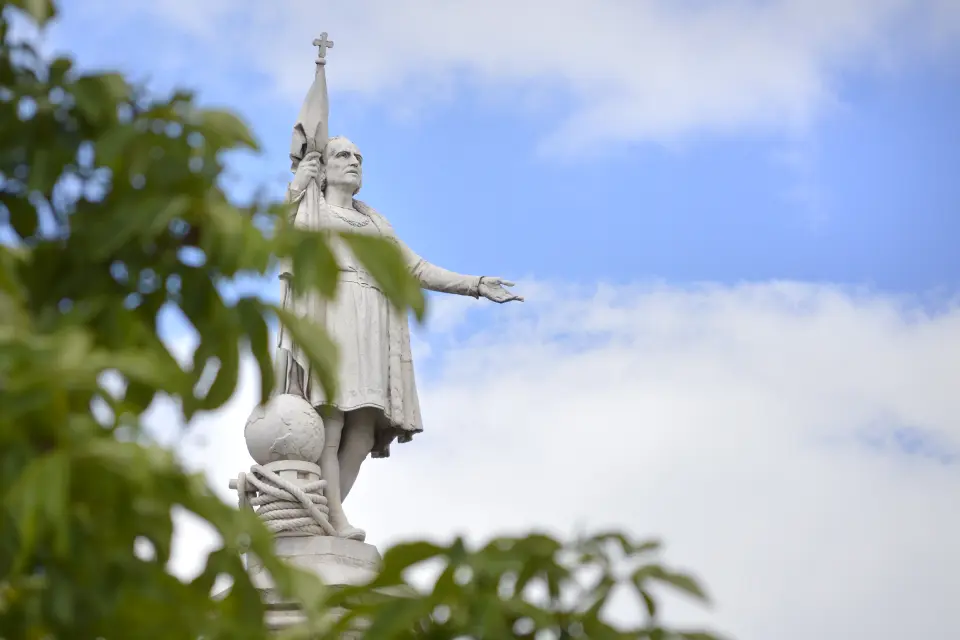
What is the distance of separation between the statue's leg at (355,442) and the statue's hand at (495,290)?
1309 mm

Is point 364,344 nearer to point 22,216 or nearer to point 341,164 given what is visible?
point 341,164

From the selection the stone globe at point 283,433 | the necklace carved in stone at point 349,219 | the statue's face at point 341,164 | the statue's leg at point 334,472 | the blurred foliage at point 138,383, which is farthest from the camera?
the statue's face at point 341,164

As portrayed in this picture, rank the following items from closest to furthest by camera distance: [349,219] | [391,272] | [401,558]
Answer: [391,272] → [401,558] → [349,219]

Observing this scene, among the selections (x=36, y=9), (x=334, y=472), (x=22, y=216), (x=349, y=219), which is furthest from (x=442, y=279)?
(x=36, y=9)

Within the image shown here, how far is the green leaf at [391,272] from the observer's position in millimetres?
2523

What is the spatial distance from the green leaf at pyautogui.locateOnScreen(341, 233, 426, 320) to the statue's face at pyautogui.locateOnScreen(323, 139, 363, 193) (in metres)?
9.78

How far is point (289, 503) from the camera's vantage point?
11008 mm

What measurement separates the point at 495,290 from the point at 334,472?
6.24ft

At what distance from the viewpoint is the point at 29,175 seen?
2.87 metres

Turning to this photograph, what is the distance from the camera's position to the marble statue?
1151cm

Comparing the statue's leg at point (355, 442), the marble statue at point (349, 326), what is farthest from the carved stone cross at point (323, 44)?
the statue's leg at point (355, 442)

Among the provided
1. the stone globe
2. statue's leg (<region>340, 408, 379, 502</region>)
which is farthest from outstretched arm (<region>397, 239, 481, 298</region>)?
the stone globe

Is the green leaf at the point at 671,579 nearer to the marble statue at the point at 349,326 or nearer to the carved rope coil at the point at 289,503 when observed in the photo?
the carved rope coil at the point at 289,503

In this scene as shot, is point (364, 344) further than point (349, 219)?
No
